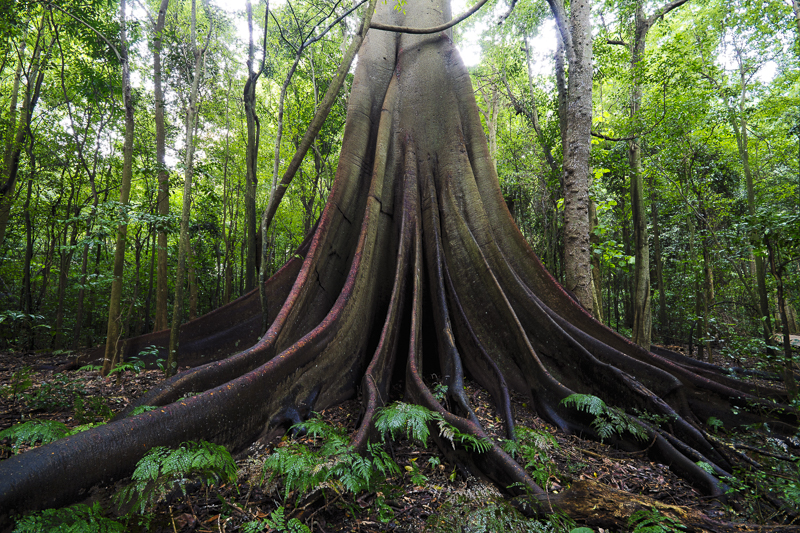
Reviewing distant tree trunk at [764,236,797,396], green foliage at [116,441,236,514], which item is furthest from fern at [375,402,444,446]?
Result: distant tree trunk at [764,236,797,396]

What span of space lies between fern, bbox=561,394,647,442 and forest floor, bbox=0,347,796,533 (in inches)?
7.3

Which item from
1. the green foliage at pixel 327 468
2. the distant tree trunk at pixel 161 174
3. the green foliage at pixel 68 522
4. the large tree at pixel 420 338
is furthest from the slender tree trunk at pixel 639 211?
the distant tree trunk at pixel 161 174

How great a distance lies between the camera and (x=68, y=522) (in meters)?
1.40

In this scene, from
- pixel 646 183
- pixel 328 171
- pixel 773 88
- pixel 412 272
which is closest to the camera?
pixel 412 272

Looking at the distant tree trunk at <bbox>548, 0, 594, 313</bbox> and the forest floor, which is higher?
the distant tree trunk at <bbox>548, 0, 594, 313</bbox>

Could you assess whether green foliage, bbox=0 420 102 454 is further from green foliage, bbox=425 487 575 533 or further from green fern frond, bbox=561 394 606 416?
green fern frond, bbox=561 394 606 416

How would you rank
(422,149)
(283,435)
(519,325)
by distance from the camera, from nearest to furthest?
(283,435) → (519,325) → (422,149)

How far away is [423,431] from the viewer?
2.30m

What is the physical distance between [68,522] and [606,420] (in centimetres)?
361

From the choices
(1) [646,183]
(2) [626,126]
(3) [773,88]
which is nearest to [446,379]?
(2) [626,126]

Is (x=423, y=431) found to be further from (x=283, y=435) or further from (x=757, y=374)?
(x=757, y=374)

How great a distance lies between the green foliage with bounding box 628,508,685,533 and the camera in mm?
1597

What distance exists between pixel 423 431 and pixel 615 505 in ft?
3.71

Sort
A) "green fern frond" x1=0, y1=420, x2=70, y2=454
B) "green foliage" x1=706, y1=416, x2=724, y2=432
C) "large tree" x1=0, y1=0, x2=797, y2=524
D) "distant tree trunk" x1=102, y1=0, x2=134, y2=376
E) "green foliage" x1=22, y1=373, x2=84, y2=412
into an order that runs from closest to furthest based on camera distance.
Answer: "green fern frond" x1=0, y1=420, x2=70, y2=454
"large tree" x1=0, y1=0, x2=797, y2=524
"green foliage" x1=706, y1=416, x2=724, y2=432
"green foliage" x1=22, y1=373, x2=84, y2=412
"distant tree trunk" x1=102, y1=0, x2=134, y2=376
